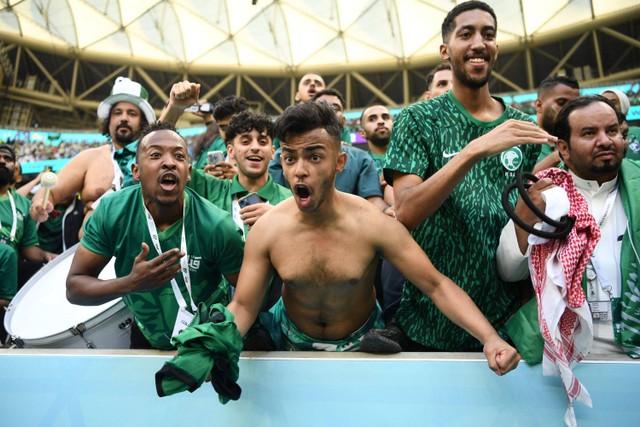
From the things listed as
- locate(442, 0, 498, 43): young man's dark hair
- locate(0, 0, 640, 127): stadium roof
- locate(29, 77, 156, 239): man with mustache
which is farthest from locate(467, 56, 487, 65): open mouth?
locate(0, 0, 640, 127): stadium roof

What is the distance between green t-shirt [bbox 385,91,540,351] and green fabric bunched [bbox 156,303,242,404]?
3.61ft

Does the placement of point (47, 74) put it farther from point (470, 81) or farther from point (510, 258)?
point (510, 258)

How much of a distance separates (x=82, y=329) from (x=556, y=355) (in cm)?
269

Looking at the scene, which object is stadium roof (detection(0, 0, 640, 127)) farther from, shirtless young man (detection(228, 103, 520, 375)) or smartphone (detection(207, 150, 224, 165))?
shirtless young man (detection(228, 103, 520, 375))

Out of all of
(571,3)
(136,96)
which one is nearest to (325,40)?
(571,3)

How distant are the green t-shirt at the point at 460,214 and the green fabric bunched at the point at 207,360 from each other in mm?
1100

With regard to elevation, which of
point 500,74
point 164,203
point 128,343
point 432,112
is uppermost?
point 500,74

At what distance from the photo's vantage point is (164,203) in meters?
2.88

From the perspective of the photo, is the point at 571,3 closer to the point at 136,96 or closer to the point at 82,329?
the point at 136,96

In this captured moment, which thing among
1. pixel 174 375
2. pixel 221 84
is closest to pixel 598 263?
pixel 174 375

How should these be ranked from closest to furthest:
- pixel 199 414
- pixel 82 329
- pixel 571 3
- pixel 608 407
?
1. pixel 608 407
2. pixel 199 414
3. pixel 82 329
4. pixel 571 3

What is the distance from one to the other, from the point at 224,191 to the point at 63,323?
1408mm

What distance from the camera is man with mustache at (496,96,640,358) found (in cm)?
226

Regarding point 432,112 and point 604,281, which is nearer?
point 604,281
